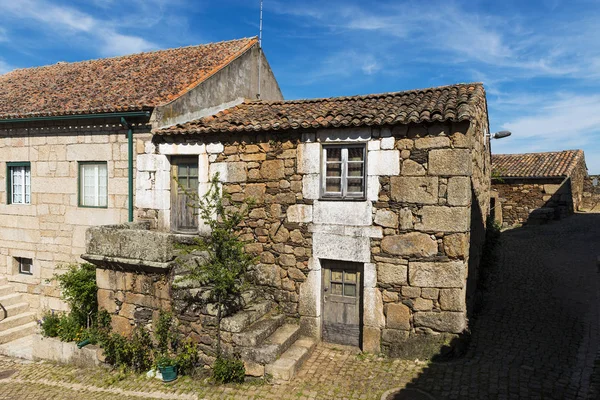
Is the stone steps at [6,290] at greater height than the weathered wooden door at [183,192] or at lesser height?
lesser

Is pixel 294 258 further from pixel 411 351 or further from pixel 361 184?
pixel 411 351

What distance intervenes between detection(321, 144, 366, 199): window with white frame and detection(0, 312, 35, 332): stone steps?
8.00 metres

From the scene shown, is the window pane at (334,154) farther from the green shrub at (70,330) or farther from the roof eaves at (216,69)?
the green shrub at (70,330)

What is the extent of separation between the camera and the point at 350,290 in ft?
24.0

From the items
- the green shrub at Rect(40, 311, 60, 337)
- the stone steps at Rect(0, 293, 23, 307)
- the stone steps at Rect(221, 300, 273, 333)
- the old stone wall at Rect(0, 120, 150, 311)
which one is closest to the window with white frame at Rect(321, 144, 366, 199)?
the stone steps at Rect(221, 300, 273, 333)

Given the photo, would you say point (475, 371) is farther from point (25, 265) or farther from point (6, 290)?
point (6, 290)

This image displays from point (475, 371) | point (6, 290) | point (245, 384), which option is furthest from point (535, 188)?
point (6, 290)

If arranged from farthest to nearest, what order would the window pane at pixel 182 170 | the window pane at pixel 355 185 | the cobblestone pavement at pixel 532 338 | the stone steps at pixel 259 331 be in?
the window pane at pixel 182 170, the window pane at pixel 355 185, the stone steps at pixel 259 331, the cobblestone pavement at pixel 532 338

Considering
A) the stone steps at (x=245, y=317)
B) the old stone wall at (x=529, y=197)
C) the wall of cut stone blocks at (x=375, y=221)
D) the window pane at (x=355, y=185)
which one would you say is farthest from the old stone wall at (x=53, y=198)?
the old stone wall at (x=529, y=197)

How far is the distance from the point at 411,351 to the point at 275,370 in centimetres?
227

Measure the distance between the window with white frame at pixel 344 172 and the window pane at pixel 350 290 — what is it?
1604 millimetres

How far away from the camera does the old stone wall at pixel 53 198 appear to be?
9164 millimetres

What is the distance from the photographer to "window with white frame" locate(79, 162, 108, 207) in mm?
9414

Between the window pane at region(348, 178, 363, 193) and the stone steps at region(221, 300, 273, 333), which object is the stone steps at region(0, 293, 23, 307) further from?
the window pane at region(348, 178, 363, 193)
